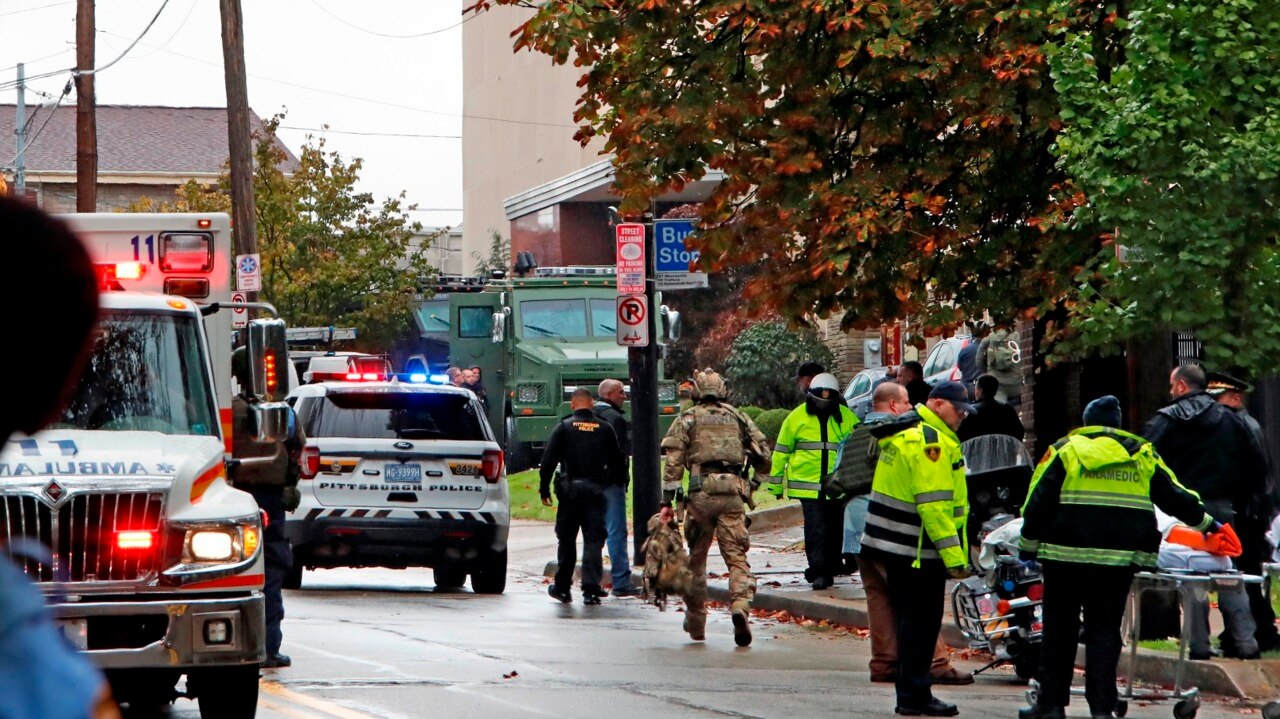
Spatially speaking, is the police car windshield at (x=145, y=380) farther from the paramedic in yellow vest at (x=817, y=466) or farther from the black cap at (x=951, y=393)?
the paramedic in yellow vest at (x=817, y=466)

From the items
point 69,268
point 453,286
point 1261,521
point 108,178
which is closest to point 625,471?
point 1261,521

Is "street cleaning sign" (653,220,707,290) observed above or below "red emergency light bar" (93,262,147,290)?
above

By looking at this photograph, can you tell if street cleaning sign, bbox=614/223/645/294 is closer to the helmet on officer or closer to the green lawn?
the helmet on officer

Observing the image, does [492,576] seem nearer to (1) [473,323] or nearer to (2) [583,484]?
(2) [583,484]

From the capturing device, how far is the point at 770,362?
3878 centimetres

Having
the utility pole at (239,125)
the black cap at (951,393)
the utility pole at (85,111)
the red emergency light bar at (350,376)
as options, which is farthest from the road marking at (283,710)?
the utility pole at (85,111)

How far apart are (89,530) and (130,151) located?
2436 inches

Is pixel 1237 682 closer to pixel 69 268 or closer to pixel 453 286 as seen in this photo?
pixel 69 268

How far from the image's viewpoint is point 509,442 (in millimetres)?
30781

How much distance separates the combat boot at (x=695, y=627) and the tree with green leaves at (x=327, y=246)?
27556 mm

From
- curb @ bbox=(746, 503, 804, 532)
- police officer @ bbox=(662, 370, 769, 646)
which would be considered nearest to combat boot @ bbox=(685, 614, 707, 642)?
police officer @ bbox=(662, 370, 769, 646)

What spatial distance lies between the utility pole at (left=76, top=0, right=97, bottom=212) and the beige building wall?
90.3 ft

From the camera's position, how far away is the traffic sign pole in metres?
17.5

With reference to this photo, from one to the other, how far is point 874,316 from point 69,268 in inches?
513
